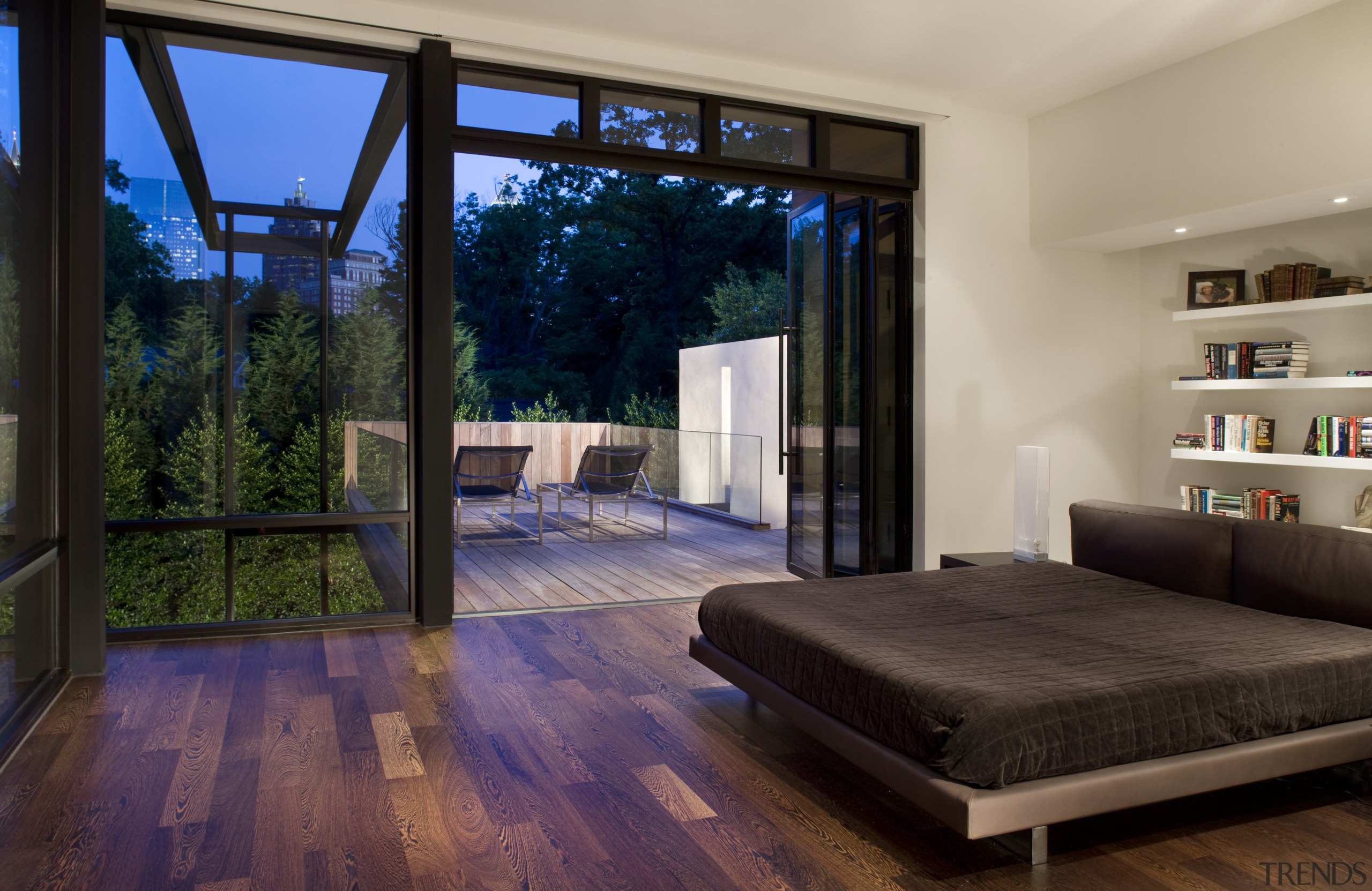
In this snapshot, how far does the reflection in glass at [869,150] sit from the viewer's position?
508 centimetres

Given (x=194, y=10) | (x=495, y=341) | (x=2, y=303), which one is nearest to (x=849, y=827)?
(x=2, y=303)

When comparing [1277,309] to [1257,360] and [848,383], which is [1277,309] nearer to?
[1257,360]

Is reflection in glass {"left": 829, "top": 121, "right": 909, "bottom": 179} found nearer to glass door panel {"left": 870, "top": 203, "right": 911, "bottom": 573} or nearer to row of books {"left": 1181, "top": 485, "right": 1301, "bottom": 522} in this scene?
glass door panel {"left": 870, "top": 203, "right": 911, "bottom": 573}

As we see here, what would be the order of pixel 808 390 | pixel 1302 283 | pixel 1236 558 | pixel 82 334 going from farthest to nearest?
pixel 808 390
pixel 1302 283
pixel 82 334
pixel 1236 558

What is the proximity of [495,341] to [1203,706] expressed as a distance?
13232 mm

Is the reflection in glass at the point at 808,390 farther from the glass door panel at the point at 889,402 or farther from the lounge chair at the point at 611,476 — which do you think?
the lounge chair at the point at 611,476

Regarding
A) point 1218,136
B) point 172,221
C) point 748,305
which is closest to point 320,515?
point 172,221

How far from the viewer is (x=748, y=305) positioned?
526 inches

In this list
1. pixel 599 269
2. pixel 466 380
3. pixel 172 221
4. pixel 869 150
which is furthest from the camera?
pixel 599 269

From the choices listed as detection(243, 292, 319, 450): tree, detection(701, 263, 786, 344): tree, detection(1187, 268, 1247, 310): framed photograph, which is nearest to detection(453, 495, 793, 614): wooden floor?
detection(243, 292, 319, 450): tree

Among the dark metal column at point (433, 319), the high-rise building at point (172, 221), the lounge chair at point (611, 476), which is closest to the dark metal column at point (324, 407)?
the dark metal column at point (433, 319)

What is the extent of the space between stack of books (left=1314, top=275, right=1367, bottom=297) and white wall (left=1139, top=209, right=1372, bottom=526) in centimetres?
12

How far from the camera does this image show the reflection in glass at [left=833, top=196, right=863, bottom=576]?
5.41 m

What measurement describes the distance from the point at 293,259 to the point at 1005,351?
12.8ft
